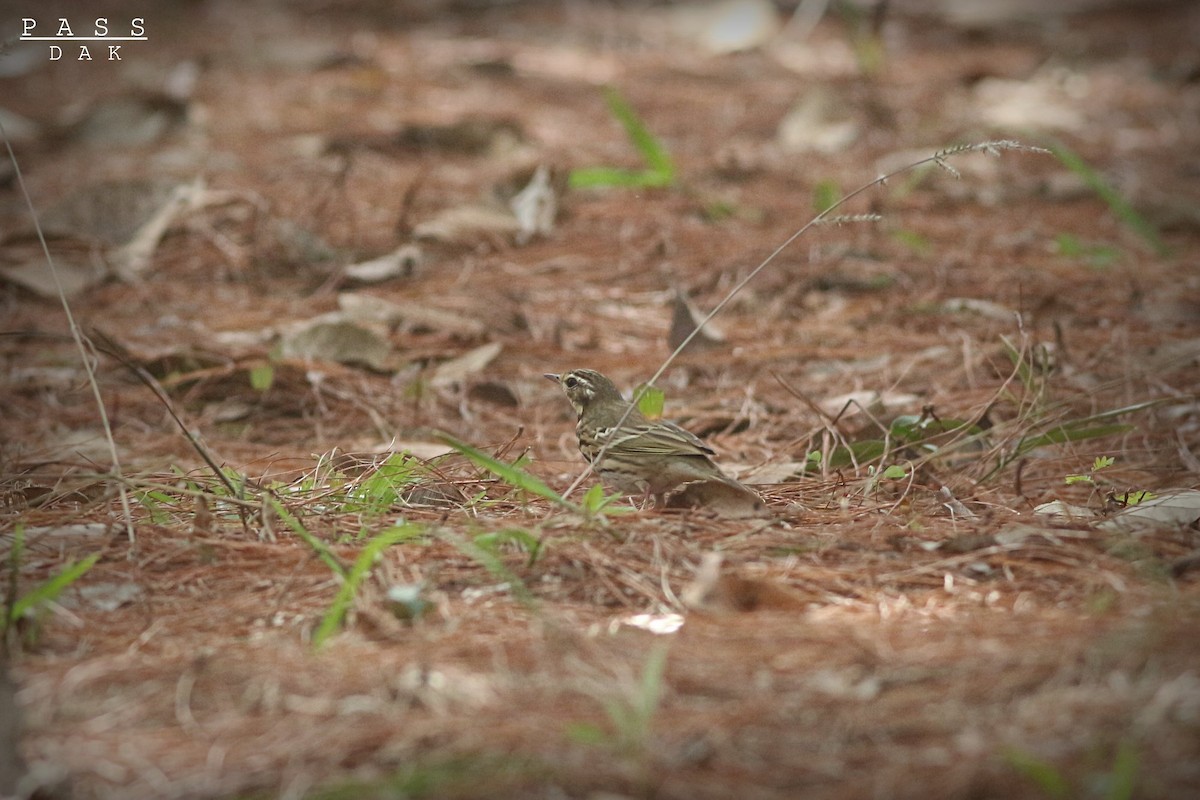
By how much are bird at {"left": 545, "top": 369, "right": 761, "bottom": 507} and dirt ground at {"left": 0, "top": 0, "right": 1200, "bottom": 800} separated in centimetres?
16

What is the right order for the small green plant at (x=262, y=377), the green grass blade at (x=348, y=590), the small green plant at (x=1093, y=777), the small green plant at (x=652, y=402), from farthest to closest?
the small green plant at (x=262, y=377) → the small green plant at (x=652, y=402) → the green grass blade at (x=348, y=590) → the small green plant at (x=1093, y=777)

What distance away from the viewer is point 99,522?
284 cm

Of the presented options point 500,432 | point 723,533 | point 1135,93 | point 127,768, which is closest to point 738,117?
→ point 1135,93

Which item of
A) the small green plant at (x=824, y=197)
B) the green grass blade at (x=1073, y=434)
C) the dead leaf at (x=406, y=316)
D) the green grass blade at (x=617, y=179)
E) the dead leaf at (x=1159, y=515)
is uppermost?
the green grass blade at (x=617, y=179)

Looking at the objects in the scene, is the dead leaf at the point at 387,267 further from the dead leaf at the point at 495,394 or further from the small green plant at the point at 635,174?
the dead leaf at the point at 495,394

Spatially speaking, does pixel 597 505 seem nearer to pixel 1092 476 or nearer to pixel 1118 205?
pixel 1092 476

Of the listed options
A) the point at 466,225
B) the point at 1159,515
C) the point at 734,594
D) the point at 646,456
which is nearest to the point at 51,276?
the point at 466,225

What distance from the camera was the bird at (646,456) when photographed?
10.0 ft

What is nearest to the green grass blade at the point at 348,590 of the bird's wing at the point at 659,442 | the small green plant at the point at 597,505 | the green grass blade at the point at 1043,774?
the small green plant at the point at 597,505

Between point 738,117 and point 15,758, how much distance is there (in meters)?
7.02

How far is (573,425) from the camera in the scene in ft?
13.7

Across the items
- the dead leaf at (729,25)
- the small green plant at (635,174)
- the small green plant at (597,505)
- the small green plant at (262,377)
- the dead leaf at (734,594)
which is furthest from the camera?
the dead leaf at (729,25)

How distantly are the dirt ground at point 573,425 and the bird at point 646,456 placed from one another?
0.53ft

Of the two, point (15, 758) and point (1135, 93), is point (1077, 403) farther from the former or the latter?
point (1135, 93)
